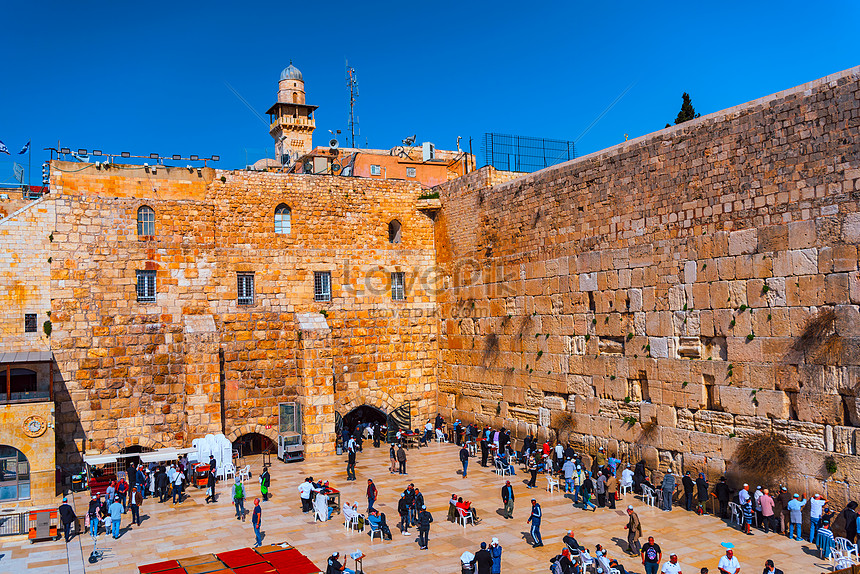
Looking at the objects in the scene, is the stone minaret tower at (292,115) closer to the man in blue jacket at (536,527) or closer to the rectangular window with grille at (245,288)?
the rectangular window with grille at (245,288)

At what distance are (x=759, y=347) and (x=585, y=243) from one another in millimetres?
5401

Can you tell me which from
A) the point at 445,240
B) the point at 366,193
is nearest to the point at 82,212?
the point at 366,193

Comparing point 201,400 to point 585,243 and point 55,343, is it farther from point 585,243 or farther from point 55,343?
point 585,243

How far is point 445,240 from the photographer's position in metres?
24.4

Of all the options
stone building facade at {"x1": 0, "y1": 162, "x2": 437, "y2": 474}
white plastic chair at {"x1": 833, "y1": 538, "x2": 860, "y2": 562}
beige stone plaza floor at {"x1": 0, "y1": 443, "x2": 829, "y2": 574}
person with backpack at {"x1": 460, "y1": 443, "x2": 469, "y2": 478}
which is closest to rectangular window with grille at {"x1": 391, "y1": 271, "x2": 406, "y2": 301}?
stone building facade at {"x1": 0, "y1": 162, "x2": 437, "y2": 474}

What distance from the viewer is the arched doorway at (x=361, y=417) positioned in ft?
83.6

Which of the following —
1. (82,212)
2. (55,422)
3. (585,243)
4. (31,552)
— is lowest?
(31,552)

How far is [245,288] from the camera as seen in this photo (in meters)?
22.4

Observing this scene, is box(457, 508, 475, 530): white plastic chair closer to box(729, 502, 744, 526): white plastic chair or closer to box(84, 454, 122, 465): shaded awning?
box(729, 502, 744, 526): white plastic chair

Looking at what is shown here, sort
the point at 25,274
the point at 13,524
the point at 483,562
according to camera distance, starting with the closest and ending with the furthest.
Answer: the point at 483,562, the point at 13,524, the point at 25,274

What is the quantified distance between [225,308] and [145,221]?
3386 millimetres

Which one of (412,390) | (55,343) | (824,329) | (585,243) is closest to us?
(824,329)

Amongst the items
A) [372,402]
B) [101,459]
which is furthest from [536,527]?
[101,459]

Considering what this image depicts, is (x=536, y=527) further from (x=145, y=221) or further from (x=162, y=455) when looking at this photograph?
(x=145, y=221)
